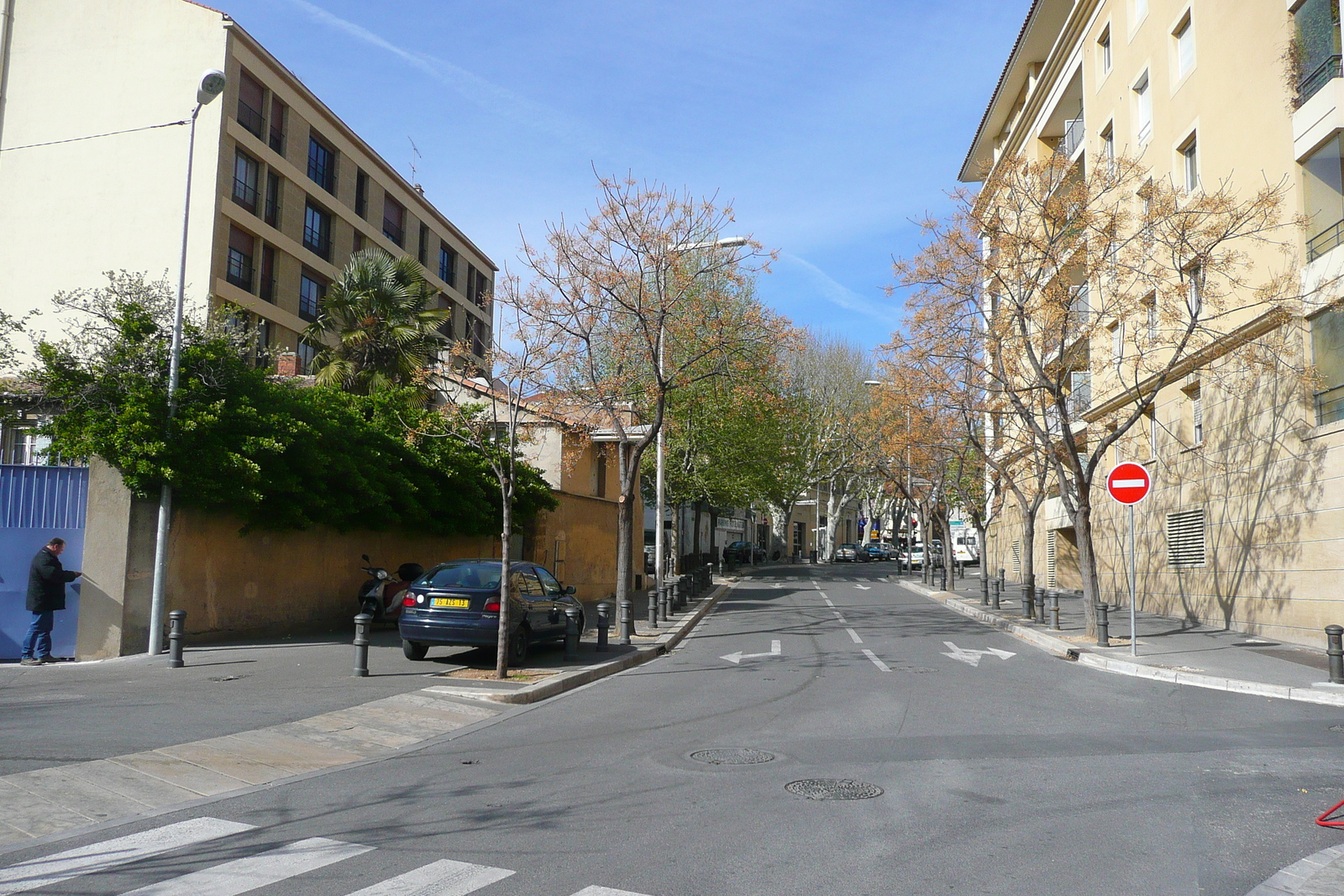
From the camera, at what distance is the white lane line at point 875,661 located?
13970 mm

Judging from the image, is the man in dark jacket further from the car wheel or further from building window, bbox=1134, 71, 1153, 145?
building window, bbox=1134, 71, 1153, 145

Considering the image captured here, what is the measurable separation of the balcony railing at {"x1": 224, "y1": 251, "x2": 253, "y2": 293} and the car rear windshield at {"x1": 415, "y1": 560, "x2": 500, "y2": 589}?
2019 centimetres

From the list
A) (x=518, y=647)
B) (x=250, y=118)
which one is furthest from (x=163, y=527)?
(x=250, y=118)

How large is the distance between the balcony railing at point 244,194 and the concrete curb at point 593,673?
65.6 feet

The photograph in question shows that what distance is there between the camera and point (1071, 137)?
1176 inches

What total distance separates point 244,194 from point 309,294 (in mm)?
4616

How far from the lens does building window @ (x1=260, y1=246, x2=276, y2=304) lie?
31500 millimetres

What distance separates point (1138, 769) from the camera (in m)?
7.43

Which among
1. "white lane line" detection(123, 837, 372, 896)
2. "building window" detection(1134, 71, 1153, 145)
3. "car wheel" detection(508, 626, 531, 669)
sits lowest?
"white lane line" detection(123, 837, 372, 896)

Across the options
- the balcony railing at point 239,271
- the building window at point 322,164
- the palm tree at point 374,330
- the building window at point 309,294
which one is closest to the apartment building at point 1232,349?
the palm tree at point 374,330

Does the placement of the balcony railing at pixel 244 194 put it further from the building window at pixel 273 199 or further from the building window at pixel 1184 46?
the building window at pixel 1184 46

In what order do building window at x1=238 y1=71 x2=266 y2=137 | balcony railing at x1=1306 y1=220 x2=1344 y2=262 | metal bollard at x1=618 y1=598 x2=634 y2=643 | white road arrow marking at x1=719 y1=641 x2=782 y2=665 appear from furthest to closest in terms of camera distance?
building window at x1=238 y1=71 x2=266 y2=137 < metal bollard at x1=618 y1=598 x2=634 y2=643 < balcony railing at x1=1306 y1=220 x2=1344 y2=262 < white road arrow marking at x1=719 y1=641 x2=782 y2=665

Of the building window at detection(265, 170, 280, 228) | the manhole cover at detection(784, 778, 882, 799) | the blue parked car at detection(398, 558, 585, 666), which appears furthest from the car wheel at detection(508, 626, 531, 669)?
the building window at detection(265, 170, 280, 228)

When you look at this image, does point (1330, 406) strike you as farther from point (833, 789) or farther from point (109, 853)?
point (109, 853)
